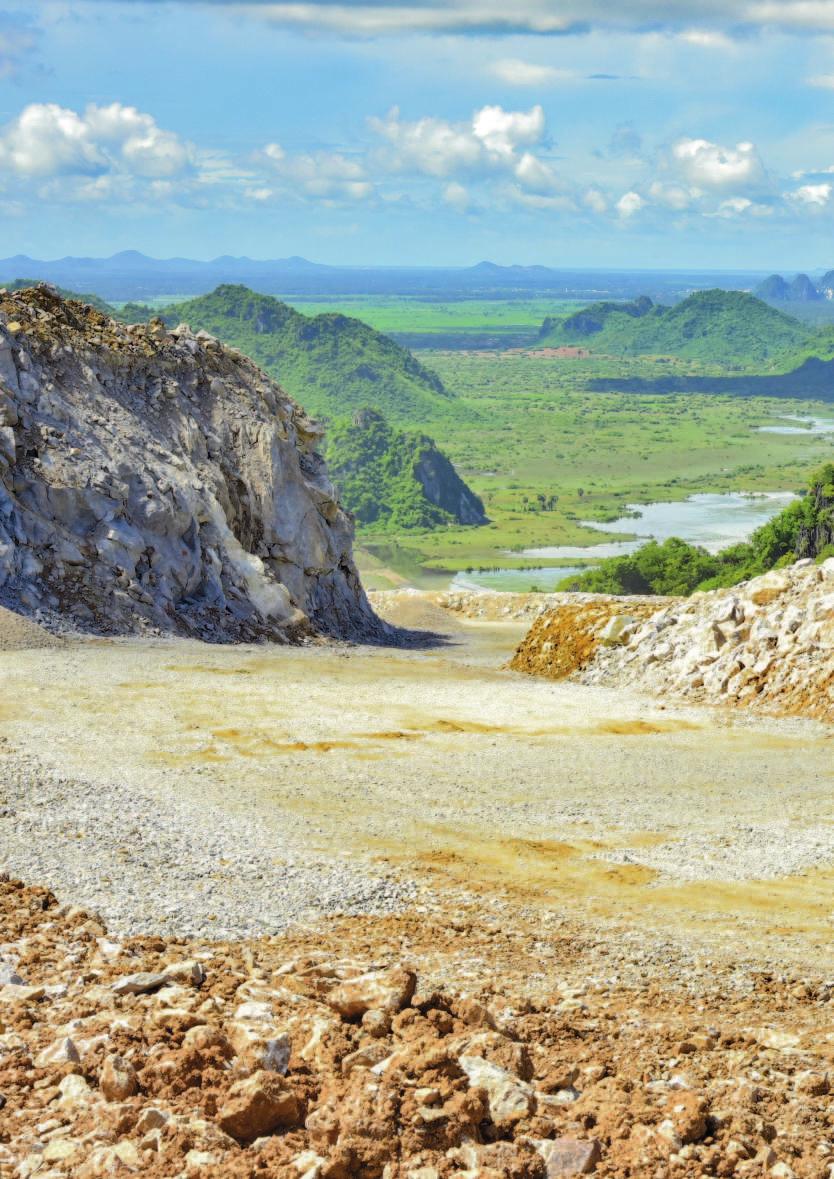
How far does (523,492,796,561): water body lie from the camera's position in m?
108

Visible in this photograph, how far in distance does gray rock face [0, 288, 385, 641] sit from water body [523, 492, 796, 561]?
202ft

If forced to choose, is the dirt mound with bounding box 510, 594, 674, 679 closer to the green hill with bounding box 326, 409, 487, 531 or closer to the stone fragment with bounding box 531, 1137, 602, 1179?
the stone fragment with bounding box 531, 1137, 602, 1179

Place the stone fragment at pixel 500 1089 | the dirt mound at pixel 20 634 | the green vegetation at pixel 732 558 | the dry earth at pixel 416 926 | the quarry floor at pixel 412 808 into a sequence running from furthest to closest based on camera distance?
the green vegetation at pixel 732 558 < the dirt mound at pixel 20 634 < the quarry floor at pixel 412 808 < the stone fragment at pixel 500 1089 < the dry earth at pixel 416 926

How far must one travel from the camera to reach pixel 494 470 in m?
165

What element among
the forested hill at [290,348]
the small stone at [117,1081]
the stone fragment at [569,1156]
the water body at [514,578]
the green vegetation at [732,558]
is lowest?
the water body at [514,578]

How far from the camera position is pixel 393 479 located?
13962cm

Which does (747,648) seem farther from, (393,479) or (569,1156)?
(393,479)

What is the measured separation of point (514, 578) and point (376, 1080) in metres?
88.4

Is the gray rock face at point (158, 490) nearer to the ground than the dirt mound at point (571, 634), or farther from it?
farther from it

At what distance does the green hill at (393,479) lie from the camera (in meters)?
133

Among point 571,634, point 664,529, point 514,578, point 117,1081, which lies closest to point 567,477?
point 664,529

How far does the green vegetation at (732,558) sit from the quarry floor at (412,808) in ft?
112

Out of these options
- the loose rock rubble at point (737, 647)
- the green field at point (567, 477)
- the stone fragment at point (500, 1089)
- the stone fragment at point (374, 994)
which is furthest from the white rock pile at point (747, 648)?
the green field at point (567, 477)

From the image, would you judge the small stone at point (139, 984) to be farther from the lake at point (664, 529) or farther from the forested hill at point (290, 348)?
the forested hill at point (290, 348)
